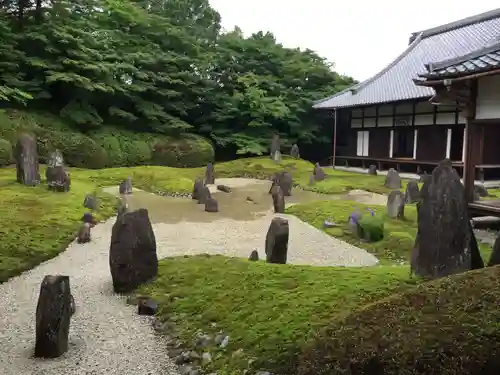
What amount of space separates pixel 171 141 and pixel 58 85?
6.69 meters

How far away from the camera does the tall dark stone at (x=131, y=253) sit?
24.4ft

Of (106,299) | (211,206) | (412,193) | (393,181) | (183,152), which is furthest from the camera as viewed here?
(183,152)

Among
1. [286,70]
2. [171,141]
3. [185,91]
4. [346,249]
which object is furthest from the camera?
[286,70]

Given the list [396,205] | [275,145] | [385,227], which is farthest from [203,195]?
[275,145]

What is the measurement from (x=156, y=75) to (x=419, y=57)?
15783 mm

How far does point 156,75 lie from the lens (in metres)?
28.7

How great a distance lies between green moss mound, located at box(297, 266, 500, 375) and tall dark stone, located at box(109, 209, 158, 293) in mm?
4650

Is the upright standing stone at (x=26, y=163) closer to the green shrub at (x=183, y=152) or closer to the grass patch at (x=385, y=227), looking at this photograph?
the grass patch at (x=385, y=227)

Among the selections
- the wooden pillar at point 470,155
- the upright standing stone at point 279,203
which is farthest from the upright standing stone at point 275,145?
the wooden pillar at point 470,155

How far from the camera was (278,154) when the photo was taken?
28.3 m

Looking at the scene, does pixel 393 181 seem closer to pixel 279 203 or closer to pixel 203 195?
pixel 279 203

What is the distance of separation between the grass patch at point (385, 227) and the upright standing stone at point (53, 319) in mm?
6477

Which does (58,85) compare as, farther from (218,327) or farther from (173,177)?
(218,327)

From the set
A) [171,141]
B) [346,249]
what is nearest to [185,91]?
[171,141]
